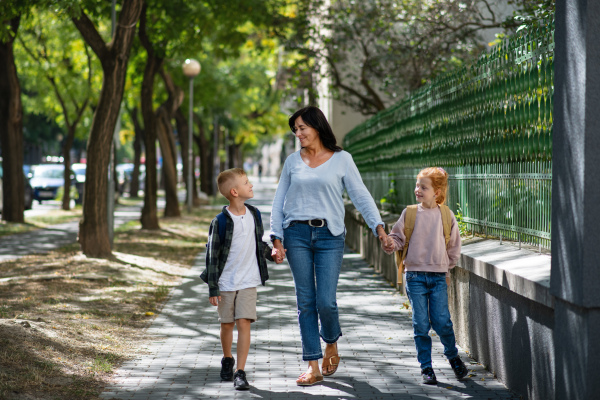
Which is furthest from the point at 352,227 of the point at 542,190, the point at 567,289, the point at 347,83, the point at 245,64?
the point at 245,64

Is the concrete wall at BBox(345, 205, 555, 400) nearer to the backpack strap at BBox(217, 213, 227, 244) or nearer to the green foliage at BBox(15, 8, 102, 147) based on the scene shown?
the backpack strap at BBox(217, 213, 227, 244)

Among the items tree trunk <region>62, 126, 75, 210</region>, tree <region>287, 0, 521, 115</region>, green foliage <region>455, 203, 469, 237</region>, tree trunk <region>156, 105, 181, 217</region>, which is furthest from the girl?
tree trunk <region>62, 126, 75, 210</region>

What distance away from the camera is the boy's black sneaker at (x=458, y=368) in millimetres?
5570

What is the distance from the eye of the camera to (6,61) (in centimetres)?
2114

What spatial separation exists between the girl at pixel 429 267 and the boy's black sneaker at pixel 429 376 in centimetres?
5

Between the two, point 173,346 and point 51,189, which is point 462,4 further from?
point 51,189

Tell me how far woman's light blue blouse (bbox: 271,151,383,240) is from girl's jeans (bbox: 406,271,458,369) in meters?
0.56

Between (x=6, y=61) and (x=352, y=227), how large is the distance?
1051 cm

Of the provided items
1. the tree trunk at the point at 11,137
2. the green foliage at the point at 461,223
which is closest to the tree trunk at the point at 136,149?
the tree trunk at the point at 11,137

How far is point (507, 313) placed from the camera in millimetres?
5285

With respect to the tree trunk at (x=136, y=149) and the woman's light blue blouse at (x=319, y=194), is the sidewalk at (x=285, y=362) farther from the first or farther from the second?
the tree trunk at (x=136, y=149)

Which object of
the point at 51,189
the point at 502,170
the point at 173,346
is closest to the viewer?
the point at 502,170

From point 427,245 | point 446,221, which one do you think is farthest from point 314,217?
point 446,221

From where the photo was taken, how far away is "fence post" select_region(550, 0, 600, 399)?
13.2ft
